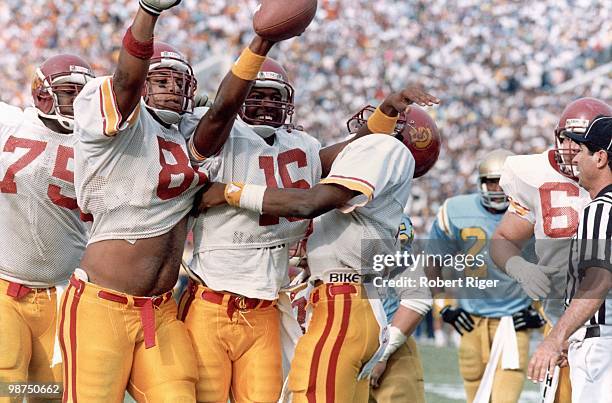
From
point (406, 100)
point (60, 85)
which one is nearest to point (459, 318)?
point (406, 100)

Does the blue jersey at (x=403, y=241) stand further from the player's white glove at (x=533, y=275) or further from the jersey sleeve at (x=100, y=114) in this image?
the jersey sleeve at (x=100, y=114)

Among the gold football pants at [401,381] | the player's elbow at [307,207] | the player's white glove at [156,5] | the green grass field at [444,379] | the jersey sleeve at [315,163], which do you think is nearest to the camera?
the player's white glove at [156,5]

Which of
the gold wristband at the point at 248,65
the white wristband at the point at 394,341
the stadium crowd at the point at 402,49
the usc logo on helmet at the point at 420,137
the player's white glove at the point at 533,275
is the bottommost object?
the white wristband at the point at 394,341

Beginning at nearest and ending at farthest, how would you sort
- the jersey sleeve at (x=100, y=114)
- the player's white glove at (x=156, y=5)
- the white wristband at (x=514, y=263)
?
the player's white glove at (x=156, y=5), the jersey sleeve at (x=100, y=114), the white wristband at (x=514, y=263)

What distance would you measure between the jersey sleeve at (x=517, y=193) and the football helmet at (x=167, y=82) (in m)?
1.90

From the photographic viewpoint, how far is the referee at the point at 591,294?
3.50m

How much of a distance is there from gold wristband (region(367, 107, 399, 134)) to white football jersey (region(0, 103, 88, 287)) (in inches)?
50.2

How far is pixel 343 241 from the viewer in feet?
12.4

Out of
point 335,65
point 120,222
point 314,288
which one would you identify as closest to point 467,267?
point 314,288

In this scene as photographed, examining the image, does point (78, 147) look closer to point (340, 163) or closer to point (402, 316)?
point (340, 163)

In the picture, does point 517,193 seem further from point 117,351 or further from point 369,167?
point 117,351

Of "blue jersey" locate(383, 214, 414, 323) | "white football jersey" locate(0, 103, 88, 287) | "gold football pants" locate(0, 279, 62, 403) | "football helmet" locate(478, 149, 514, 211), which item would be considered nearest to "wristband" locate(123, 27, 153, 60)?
"white football jersey" locate(0, 103, 88, 287)

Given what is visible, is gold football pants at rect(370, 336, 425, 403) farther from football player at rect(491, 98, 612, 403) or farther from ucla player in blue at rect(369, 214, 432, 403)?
football player at rect(491, 98, 612, 403)

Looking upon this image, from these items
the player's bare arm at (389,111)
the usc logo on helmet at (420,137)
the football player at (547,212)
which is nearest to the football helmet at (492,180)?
the football player at (547,212)
